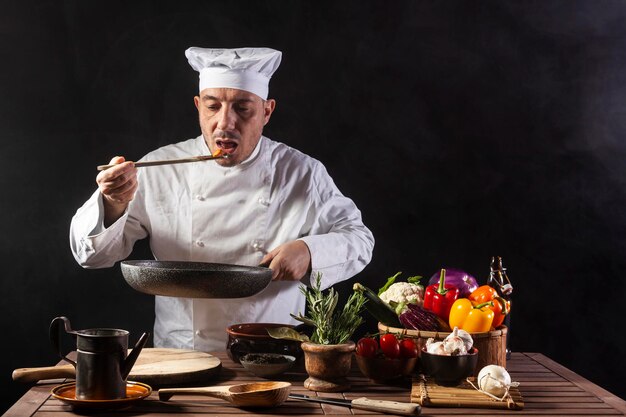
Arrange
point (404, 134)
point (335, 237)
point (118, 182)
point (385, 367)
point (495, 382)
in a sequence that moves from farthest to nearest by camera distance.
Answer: point (404, 134)
point (335, 237)
point (118, 182)
point (385, 367)
point (495, 382)

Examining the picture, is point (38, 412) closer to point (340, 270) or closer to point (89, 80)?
point (340, 270)

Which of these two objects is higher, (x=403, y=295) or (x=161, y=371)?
(x=403, y=295)

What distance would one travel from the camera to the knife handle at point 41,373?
203 centimetres

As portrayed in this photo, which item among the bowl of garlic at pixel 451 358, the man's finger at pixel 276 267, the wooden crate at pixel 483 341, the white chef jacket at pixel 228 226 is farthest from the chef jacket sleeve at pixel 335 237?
the bowl of garlic at pixel 451 358

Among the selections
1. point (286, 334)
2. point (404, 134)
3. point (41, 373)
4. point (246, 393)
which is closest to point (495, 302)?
point (286, 334)

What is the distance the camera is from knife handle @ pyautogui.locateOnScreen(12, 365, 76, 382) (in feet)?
6.64

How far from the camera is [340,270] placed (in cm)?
306

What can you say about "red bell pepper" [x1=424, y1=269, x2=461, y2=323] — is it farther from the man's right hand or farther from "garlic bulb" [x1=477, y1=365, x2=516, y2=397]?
the man's right hand

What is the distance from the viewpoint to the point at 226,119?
307cm

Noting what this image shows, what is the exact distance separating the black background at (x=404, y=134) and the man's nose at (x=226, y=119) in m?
0.65

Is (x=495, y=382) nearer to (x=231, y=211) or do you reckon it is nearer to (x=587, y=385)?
(x=587, y=385)

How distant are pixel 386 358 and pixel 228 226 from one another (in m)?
1.27

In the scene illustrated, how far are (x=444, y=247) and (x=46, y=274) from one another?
6.07ft

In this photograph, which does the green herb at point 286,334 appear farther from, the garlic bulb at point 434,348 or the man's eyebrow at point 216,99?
the man's eyebrow at point 216,99
